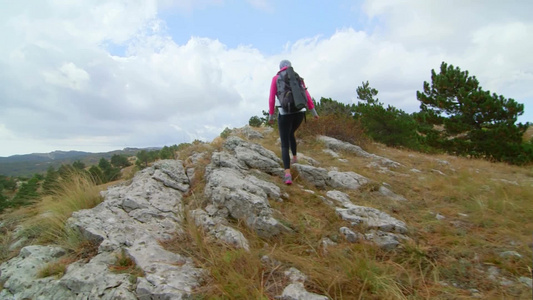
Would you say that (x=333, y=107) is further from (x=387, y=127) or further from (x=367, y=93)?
(x=367, y=93)

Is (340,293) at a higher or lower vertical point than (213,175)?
lower

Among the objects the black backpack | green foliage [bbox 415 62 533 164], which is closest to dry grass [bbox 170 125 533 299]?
the black backpack

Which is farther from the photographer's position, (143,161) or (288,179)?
(143,161)

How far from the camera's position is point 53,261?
A: 2.52m

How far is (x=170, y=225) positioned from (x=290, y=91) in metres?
2.72

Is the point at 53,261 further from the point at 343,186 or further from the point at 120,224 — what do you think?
the point at 343,186

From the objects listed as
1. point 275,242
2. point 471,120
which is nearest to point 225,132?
point 275,242

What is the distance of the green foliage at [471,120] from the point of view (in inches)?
472

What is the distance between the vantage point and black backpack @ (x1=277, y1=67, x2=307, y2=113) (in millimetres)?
4160

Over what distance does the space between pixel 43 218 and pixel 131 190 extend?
3.37 ft

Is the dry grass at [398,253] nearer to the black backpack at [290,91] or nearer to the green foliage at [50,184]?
the black backpack at [290,91]

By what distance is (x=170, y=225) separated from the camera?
3146mm

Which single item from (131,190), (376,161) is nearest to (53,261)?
(131,190)

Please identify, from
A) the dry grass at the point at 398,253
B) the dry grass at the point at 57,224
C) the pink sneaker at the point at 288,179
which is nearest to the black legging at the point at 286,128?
the pink sneaker at the point at 288,179
